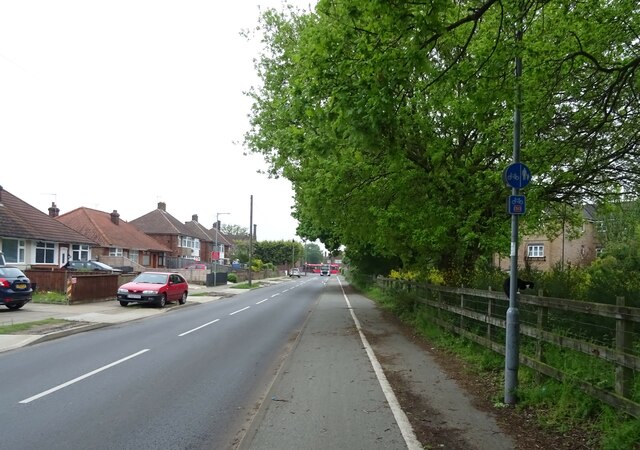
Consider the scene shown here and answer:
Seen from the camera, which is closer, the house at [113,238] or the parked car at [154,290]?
the parked car at [154,290]

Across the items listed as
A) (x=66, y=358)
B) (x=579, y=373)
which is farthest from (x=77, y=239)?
(x=579, y=373)

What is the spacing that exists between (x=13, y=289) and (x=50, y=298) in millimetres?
4172

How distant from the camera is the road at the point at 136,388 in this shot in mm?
5480

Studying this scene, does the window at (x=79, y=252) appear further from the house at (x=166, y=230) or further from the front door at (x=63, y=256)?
the house at (x=166, y=230)

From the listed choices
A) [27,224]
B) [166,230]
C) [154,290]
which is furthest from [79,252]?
[166,230]

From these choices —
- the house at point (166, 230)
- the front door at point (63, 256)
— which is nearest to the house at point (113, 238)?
the front door at point (63, 256)

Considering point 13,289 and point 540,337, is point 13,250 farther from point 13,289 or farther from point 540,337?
point 540,337

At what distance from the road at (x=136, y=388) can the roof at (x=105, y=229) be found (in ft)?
128

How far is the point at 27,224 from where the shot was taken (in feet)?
107

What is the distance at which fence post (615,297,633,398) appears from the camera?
4972mm

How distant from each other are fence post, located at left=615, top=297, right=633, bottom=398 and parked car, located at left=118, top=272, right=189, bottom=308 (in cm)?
1995

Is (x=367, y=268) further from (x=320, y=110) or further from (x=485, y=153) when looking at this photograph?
(x=320, y=110)

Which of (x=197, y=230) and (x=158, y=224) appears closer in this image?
(x=158, y=224)

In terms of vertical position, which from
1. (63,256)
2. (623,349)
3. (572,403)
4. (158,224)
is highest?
(158,224)
